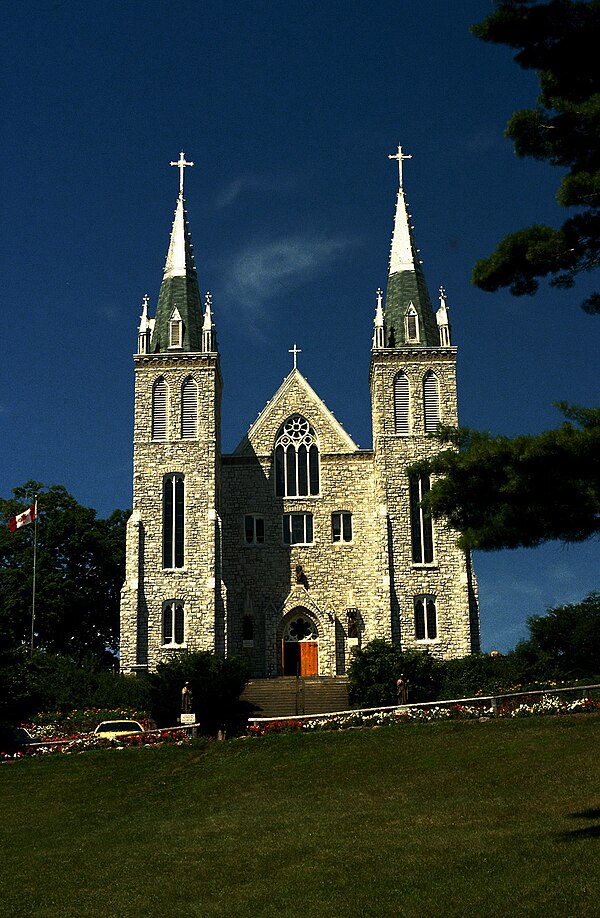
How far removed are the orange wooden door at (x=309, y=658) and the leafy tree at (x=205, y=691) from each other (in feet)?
44.1

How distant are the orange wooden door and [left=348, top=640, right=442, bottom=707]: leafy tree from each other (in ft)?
Answer: 24.7

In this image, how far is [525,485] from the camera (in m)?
13.2

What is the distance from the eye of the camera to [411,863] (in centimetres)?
1584

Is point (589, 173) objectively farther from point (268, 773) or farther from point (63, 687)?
point (63, 687)

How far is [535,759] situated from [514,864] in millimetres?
9763

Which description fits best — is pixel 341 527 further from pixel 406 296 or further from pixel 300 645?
pixel 406 296

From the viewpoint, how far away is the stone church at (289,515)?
48.3 m

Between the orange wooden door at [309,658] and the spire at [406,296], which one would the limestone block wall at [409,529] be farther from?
the orange wooden door at [309,658]

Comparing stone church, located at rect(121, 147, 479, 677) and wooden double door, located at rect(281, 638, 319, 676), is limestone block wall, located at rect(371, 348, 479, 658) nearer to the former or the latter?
stone church, located at rect(121, 147, 479, 677)

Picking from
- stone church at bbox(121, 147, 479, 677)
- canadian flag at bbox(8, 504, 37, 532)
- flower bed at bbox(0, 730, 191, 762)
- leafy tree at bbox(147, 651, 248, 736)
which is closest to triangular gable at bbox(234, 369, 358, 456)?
stone church at bbox(121, 147, 479, 677)

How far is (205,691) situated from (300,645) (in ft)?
58.5

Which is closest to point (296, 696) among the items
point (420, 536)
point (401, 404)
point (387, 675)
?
point (387, 675)

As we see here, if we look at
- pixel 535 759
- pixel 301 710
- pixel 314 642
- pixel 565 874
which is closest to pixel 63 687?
pixel 301 710

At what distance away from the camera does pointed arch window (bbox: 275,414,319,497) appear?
52.3 m
